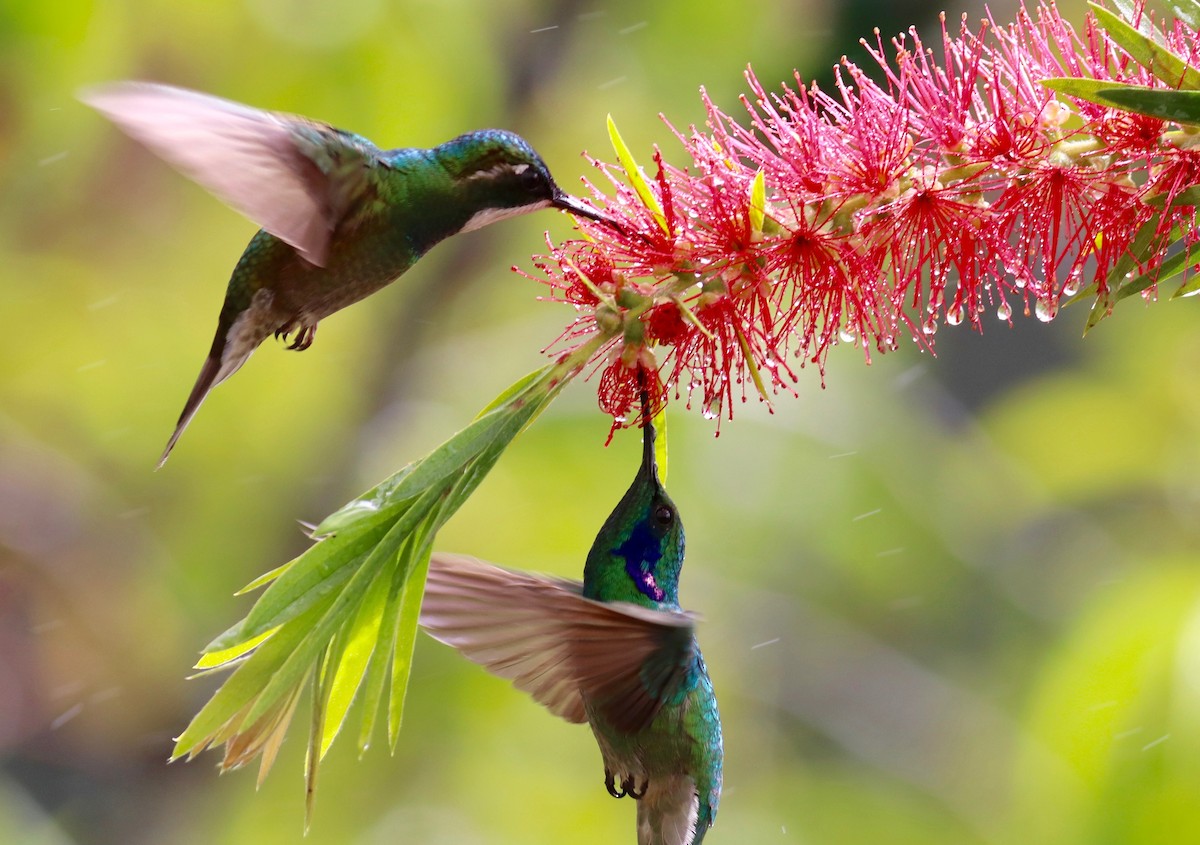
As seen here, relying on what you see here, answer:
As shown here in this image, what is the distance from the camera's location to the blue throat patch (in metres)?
1.38

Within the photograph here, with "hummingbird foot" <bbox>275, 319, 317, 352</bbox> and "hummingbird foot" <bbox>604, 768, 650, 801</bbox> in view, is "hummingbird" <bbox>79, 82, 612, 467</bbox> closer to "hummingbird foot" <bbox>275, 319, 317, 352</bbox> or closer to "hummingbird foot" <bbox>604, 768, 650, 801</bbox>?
"hummingbird foot" <bbox>275, 319, 317, 352</bbox>

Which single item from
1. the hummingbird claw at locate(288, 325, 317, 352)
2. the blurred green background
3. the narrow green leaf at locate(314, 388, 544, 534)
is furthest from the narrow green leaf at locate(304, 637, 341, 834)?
the blurred green background

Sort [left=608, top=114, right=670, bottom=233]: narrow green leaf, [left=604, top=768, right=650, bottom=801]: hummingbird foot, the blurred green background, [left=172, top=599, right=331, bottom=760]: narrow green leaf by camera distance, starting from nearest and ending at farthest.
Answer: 1. [left=172, top=599, right=331, bottom=760]: narrow green leaf
2. [left=608, top=114, right=670, bottom=233]: narrow green leaf
3. [left=604, top=768, right=650, bottom=801]: hummingbird foot
4. the blurred green background

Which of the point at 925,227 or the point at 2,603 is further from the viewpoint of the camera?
the point at 2,603

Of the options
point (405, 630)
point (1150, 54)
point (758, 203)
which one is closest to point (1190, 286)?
point (1150, 54)

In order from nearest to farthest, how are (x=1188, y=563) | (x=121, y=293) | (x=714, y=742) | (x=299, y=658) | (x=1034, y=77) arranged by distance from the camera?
(x=299, y=658), (x=1034, y=77), (x=714, y=742), (x=1188, y=563), (x=121, y=293)

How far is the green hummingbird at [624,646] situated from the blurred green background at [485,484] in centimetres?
285

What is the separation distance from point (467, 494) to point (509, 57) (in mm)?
4256

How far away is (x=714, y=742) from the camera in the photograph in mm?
1555

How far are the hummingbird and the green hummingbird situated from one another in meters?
0.29

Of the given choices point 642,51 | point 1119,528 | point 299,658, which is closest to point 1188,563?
point 1119,528

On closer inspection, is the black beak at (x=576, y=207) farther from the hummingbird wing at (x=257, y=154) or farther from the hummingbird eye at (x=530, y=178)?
the hummingbird wing at (x=257, y=154)

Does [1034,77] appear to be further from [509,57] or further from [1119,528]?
[1119,528]

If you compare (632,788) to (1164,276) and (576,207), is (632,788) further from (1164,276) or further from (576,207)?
(1164,276)
